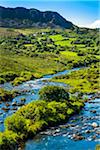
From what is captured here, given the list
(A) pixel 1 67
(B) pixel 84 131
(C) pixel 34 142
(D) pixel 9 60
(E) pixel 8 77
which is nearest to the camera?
(C) pixel 34 142

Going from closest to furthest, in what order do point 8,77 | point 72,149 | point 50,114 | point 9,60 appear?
point 72,149 → point 50,114 → point 8,77 → point 9,60

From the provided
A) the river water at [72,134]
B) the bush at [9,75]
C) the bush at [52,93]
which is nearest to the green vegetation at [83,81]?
the bush at [9,75]

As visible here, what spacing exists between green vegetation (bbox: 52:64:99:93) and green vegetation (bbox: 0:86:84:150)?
26.4 meters

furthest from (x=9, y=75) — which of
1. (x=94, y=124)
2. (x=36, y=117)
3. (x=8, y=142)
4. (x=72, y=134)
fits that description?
(x=8, y=142)

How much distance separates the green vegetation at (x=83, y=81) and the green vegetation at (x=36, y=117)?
26.4m

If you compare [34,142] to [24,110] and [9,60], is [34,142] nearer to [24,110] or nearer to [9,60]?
[24,110]

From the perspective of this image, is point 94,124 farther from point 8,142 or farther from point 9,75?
point 9,75

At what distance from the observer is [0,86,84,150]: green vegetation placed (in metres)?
60.3

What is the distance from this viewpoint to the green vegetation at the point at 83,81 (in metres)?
111

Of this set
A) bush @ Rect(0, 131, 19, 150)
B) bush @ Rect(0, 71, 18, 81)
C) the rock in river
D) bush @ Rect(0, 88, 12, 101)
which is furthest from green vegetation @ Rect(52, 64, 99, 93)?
bush @ Rect(0, 131, 19, 150)

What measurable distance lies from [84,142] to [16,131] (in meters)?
11.4

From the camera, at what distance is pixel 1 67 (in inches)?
6156

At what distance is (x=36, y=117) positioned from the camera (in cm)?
6850

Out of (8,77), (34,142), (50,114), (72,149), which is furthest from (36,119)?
(8,77)
